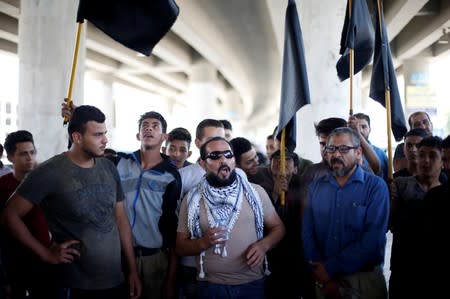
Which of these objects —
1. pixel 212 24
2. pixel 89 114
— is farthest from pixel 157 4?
pixel 212 24

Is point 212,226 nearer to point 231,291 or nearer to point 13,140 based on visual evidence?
point 231,291

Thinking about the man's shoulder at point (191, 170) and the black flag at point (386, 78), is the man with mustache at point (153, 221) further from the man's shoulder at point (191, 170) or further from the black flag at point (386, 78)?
the black flag at point (386, 78)

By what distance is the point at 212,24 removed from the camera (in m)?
17.4

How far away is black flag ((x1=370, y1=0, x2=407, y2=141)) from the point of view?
4.53m

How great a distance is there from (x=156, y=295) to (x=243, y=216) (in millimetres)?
1192

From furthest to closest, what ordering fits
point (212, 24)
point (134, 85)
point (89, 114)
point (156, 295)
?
point (134, 85)
point (212, 24)
point (156, 295)
point (89, 114)

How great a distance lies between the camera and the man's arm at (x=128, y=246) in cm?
349

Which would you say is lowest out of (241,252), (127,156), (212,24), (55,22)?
(241,252)

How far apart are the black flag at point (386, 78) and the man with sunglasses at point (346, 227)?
1311 mm

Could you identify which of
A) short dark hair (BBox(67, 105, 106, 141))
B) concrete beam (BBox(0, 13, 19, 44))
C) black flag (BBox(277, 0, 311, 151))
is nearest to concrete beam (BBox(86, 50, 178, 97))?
concrete beam (BBox(0, 13, 19, 44))

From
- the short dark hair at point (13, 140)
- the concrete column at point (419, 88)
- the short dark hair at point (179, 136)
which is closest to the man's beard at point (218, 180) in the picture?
the short dark hair at point (179, 136)

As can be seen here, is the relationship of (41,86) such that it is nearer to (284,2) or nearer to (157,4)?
(284,2)

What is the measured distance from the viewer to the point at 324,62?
8.13 metres

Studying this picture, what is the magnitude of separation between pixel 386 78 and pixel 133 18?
256 centimetres
